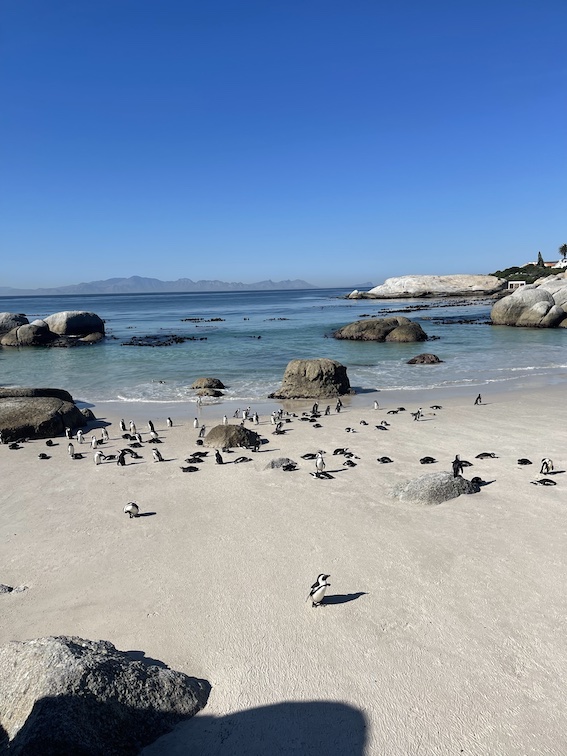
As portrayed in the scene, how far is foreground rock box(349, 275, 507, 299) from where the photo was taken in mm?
131875

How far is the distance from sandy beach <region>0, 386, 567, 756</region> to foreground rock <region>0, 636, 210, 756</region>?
11.1 inches

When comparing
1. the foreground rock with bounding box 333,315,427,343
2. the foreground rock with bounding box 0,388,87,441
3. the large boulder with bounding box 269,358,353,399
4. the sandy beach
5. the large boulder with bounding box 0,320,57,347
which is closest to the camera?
the sandy beach

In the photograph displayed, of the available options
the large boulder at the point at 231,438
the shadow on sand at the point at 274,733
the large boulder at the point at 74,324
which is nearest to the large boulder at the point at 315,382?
the large boulder at the point at 231,438

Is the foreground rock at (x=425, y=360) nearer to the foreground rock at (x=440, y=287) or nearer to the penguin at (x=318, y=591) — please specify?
the penguin at (x=318, y=591)

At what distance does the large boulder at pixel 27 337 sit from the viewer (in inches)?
2162

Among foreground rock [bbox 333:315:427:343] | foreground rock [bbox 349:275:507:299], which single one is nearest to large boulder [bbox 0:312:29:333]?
foreground rock [bbox 333:315:427:343]

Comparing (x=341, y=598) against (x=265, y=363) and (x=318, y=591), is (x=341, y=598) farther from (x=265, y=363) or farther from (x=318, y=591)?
(x=265, y=363)

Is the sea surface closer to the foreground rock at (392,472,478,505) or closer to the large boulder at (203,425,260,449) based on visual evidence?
the large boulder at (203,425,260,449)

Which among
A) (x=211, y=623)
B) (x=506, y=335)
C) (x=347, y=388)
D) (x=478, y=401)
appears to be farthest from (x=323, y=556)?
(x=506, y=335)

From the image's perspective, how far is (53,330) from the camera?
60219mm

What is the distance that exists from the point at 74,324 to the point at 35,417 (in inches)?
1768

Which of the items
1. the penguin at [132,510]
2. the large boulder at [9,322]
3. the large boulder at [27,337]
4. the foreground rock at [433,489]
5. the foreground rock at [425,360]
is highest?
the large boulder at [9,322]

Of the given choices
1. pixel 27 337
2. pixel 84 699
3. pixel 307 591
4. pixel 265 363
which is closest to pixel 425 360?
pixel 265 363

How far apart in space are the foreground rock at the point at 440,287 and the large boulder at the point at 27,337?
332 feet
